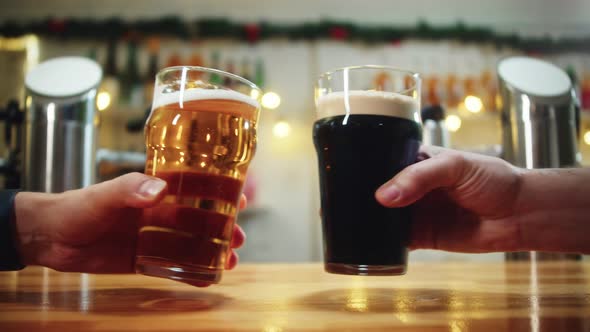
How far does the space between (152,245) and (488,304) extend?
1.58 feet

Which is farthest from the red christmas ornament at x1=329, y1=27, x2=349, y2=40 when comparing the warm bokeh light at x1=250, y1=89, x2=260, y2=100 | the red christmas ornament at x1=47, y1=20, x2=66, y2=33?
the warm bokeh light at x1=250, y1=89, x2=260, y2=100

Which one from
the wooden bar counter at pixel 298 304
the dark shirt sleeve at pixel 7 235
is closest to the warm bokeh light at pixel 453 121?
the wooden bar counter at pixel 298 304

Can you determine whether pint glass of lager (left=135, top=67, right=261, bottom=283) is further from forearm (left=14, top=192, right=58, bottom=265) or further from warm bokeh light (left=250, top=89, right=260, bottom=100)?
forearm (left=14, top=192, right=58, bottom=265)

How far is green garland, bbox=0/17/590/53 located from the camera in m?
4.31

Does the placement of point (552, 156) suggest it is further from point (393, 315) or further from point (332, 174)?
point (393, 315)

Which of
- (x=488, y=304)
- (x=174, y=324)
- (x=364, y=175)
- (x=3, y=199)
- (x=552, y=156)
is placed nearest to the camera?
(x=174, y=324)

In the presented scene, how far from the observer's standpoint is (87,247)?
0.89 m

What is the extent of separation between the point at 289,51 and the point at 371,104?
13.2 ft

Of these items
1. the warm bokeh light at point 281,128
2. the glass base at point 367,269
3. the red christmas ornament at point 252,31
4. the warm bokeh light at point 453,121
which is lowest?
the glass base at point 367,269

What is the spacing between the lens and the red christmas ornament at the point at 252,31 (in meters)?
4.51

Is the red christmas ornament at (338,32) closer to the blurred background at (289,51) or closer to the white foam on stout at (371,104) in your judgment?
the blurred background at (289,51)

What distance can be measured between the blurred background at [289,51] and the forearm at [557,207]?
3.47 metres

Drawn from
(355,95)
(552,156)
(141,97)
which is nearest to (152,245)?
(355,95)

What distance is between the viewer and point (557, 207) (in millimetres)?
924
